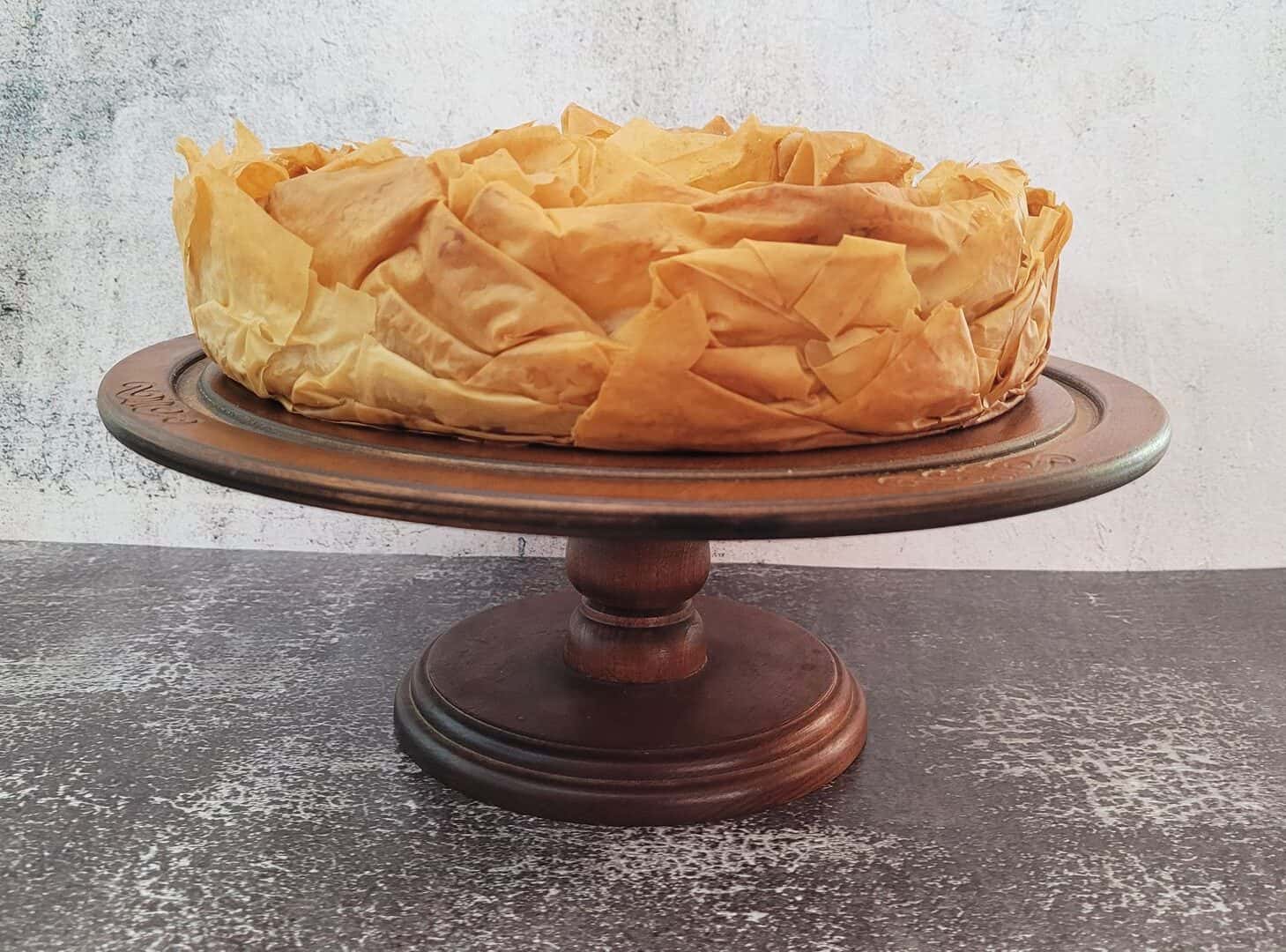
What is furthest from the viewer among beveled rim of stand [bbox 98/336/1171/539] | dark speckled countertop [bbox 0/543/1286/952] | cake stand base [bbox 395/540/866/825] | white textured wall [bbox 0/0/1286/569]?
white textured wall [bbox 0/0/1286/569]

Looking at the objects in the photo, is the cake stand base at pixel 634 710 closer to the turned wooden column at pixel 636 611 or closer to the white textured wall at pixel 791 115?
the turned wooden column at pixel 636 611

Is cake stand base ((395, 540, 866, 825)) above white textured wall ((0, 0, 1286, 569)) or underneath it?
underneath

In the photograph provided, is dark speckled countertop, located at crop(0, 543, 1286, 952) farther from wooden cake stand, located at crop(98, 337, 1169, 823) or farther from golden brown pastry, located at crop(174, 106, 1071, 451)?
golden brown pastry, located at crop(174, 106, 1071, 451)

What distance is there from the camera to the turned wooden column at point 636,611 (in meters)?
1.06

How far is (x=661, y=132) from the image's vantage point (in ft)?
3.90

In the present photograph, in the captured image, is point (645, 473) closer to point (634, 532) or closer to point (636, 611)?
point (634, 532)

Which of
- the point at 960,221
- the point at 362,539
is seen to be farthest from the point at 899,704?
the point at 362,539

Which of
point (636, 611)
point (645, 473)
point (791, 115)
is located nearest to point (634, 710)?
point (636, 611)

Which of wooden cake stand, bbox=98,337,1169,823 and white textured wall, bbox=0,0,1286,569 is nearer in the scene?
wooden cake stand, bbox=98,337,1169,823

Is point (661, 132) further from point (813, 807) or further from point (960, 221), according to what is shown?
point (813, 807)

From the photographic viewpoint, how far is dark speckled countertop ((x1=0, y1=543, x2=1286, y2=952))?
89 cm

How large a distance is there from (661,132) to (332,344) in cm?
44

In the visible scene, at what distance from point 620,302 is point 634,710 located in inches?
14.5

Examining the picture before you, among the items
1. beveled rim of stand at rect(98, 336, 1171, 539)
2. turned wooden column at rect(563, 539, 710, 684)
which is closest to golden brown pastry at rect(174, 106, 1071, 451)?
beveled rim of stand at rect(98, 336, 1171, 539)
